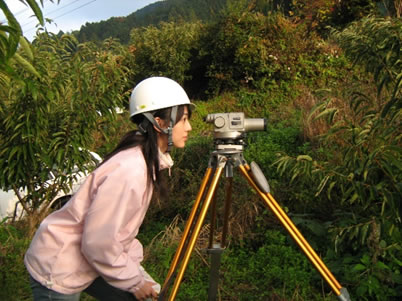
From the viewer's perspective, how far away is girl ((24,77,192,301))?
5.65ft

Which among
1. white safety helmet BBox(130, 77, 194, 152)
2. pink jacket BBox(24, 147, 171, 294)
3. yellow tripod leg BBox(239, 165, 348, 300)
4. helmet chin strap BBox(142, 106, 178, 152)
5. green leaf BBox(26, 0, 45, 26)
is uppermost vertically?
green leaf BBox(26, 0, 45, 26)

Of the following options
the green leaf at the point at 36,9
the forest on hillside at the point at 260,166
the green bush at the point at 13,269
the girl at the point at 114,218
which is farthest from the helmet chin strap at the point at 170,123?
the green bush at the point at 13,269

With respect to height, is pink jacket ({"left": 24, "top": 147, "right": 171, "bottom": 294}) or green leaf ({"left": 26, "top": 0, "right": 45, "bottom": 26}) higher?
green leaf ({"left": 26, "top": 0, "right": 45, "bottom": 26})

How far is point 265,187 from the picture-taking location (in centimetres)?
201

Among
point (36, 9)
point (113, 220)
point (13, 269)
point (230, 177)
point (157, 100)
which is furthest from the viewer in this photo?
point (13, 269)

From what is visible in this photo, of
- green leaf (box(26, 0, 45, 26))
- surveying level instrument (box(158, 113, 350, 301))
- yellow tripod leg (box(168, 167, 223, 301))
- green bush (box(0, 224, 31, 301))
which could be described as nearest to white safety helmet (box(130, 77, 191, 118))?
surveying level instrument (box(158, 113, 350, 301))

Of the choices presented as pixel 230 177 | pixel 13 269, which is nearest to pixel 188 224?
pixel 230 177

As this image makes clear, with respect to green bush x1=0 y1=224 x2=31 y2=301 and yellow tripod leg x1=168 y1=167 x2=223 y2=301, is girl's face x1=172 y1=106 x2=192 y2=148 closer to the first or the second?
yellow tripod leg x1=168 y1=167 x2=223 y2=301

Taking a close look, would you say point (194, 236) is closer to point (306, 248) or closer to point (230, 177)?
point (230, 177)

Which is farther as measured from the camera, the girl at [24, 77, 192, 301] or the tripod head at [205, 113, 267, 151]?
the tripod head at [205, 113, 267, 151]

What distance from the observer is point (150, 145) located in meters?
1.96

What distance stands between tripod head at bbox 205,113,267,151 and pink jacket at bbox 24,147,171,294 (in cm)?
43

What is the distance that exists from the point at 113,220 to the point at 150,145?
42 cm

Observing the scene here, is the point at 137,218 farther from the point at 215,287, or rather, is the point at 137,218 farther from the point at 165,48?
the point at 165,48
